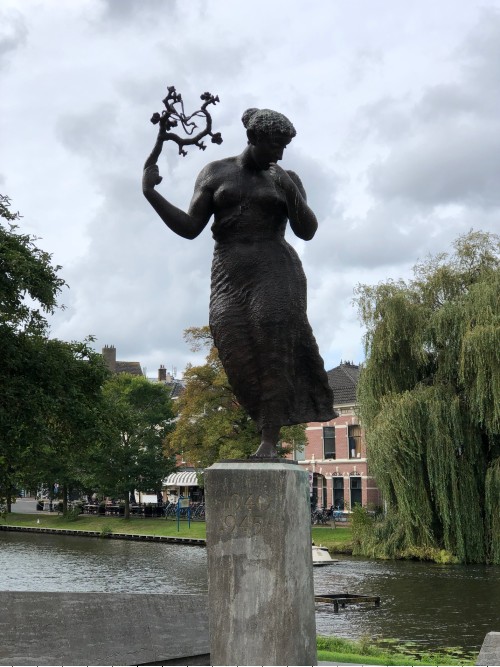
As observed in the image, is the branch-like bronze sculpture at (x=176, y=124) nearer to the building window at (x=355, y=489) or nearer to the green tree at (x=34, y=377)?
the green tree at (x=34, y=377)

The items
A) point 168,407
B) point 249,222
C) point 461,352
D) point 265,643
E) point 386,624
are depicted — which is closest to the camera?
point 265,643

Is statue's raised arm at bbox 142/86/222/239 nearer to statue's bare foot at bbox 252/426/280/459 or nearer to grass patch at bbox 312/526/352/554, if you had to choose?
statue's bare foot at bbox 252/426/280/459

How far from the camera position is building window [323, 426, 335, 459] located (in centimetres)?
5328

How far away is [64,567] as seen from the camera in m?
33.3

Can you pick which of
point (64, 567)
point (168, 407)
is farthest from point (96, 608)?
point (168, 407)

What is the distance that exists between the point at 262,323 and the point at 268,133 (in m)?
1.25

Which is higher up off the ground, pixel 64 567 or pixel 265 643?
pixel 265 643

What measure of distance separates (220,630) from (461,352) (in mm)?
23467

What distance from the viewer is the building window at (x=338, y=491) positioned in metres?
52.6

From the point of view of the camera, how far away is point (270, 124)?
5820 mm

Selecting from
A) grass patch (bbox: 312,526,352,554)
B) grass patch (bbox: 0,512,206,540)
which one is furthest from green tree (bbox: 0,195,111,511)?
grass patch (bbox: 0,512,206,540)

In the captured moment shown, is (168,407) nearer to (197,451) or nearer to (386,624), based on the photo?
(197,451)

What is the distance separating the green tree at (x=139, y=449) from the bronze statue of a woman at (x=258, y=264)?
49580 mm

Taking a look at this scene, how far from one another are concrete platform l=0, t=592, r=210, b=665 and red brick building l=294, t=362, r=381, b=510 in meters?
42.1
